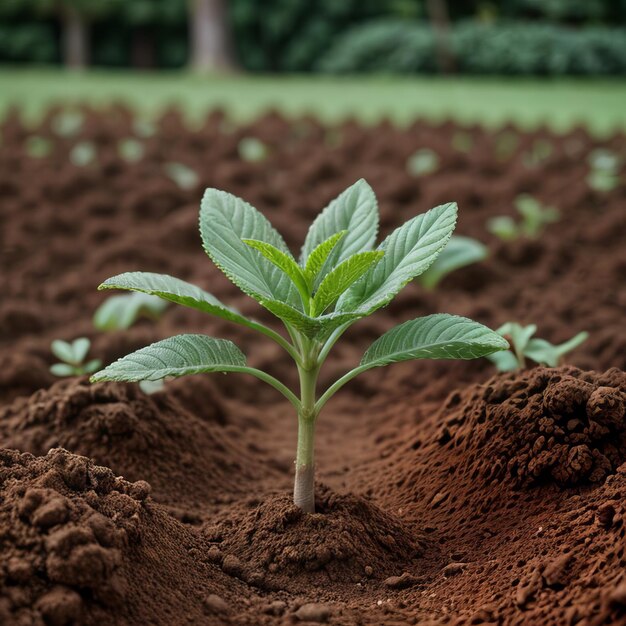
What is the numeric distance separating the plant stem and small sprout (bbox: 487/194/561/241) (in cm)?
254

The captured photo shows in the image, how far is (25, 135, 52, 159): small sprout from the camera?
567cm

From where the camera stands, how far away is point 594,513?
150 cm

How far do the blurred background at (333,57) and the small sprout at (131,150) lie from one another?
2.33 meters

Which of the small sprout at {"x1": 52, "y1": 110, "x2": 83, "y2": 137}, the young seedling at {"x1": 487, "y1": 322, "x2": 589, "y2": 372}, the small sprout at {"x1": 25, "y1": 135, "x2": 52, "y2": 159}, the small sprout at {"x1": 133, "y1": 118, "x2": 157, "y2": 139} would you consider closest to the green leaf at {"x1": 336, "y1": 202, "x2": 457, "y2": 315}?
the young seedling at {"x1": 487, "y1": 322, "x2": 589, "y2": 372}

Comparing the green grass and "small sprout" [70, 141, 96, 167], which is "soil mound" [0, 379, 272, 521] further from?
the green grass

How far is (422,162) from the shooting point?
518 cm

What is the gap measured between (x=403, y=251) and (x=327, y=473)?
30.3 inches

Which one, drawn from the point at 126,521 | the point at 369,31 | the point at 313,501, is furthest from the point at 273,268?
the point at 369,31

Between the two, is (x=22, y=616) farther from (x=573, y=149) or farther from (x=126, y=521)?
(x=573, y=149)

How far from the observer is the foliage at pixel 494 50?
14.5m

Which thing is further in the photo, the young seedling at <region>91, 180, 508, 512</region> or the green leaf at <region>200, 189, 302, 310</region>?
the green leaf at <region>200, 189, 302, 310</region>

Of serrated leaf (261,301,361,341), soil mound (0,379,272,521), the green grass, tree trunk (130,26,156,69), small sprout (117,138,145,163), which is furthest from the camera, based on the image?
tree trunk (130,26,156,69)

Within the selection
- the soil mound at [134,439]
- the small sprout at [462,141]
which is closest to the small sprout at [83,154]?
the small sprout at [462,141]

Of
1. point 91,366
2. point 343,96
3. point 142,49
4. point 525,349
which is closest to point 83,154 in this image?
point 91,366
